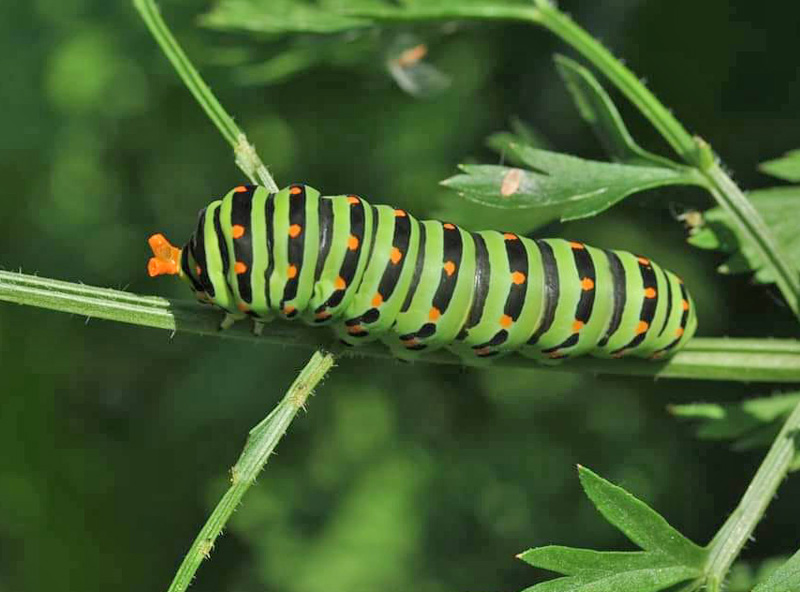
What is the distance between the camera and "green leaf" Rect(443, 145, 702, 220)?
3252 mm

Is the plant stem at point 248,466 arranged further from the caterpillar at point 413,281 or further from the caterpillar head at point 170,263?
the caterpillar head at point 170,263

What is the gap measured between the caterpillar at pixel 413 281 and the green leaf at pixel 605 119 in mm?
325

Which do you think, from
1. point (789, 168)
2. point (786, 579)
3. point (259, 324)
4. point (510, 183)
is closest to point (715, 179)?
point (789, 168)

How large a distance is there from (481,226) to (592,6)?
9.24ft

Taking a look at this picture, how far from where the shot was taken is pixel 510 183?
10.7 ft

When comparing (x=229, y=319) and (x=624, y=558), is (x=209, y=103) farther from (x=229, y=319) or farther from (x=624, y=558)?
(x=624, y=558)

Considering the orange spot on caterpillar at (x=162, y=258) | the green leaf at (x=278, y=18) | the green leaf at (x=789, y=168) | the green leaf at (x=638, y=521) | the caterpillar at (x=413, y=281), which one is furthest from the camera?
the green leaf at (x=278, y=18)

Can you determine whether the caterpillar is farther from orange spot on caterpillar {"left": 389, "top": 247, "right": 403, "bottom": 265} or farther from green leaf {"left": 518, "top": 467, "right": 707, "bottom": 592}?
green leaf {"left": 518, "top": 467, "right": 707, "bottom": 592}

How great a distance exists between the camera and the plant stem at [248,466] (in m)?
2.58

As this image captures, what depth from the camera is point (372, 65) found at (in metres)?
4.90

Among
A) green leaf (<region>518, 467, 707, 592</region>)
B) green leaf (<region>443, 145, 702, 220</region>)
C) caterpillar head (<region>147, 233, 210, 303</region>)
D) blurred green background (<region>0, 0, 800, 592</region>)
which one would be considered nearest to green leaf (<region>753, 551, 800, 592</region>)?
green leaf (<region>518, 467, 707, 592</region>)

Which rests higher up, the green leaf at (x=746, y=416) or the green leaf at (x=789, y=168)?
the green leaf at (x=789, y=168)

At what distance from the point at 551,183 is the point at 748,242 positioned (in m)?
0.70

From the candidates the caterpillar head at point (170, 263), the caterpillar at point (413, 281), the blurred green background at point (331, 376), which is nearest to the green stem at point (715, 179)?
the caterpillar at point (413, 281)
